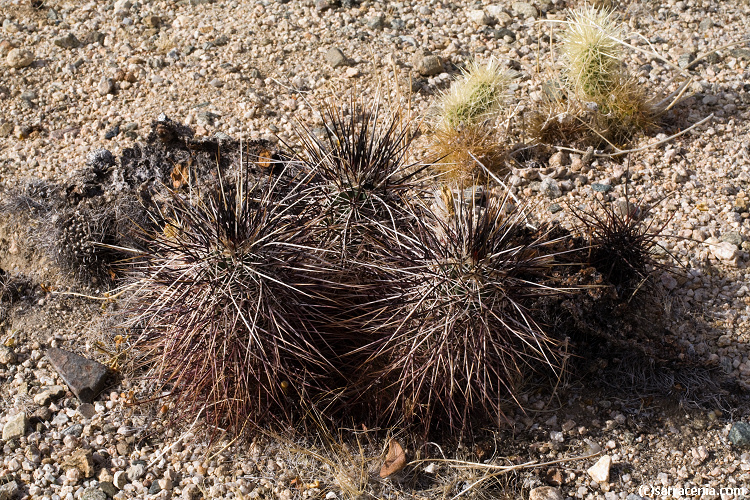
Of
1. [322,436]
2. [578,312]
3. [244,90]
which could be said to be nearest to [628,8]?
[244,90]

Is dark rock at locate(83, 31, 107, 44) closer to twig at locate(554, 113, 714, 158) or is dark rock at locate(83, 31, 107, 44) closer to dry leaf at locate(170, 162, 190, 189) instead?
dry leaf at locate(170, 162, 190, 189)

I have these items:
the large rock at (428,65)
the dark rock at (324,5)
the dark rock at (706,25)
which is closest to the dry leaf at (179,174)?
the large rock at (428,65)

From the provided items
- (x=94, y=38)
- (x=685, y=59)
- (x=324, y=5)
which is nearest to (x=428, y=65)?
(x=324, y=5)

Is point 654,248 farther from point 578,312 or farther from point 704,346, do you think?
point 578,312

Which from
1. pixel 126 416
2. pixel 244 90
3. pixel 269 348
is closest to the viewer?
pixel 269 348

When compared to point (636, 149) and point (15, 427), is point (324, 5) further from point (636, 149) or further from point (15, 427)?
point (15, 427)

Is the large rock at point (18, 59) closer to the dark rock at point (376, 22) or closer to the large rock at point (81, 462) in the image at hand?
the dark rock at point (376, 22)
